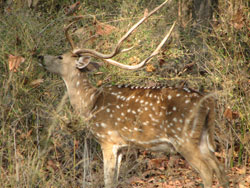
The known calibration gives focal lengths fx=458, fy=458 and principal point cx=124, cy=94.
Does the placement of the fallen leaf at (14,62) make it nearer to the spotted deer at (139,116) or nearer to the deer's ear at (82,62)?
the spotted deer at (139,116)

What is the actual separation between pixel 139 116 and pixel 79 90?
3.84 feet

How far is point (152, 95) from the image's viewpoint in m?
4.98

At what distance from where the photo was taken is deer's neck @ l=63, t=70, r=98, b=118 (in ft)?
18.7

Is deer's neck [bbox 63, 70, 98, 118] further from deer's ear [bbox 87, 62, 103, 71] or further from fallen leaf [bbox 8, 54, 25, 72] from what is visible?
fallen leaf [bbox 8, 54, 25, 72]

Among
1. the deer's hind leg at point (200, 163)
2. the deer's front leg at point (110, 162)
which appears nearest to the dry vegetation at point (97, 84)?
the deer's front leg at point (110, 162)

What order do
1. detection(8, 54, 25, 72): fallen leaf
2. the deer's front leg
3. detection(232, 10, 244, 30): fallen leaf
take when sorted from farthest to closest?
detection(232, 10, 244, 30): fallen leaf → the deer's front leg → detection(8, 54, 25, 72): fallen leaf

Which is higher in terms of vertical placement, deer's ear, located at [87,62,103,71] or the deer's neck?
deer's ear, located at [87,62,103,71]

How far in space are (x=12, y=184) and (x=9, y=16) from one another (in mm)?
2822

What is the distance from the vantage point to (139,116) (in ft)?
16.3

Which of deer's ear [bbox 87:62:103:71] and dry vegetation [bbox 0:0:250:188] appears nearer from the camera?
dry vegetation [bbox 0:0:250:188]

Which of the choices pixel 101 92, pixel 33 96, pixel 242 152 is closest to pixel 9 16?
pixel 33 96

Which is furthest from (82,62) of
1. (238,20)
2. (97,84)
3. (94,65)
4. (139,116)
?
(238,20)

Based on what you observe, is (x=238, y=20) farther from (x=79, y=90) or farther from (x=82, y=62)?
(x=79, y=90)

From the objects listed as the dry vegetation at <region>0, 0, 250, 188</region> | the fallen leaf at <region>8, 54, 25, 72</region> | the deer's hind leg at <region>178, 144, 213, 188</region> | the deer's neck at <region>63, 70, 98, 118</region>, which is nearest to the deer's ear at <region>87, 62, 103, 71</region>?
the deer's neck at <region>63, 70, 98, 118</region>
